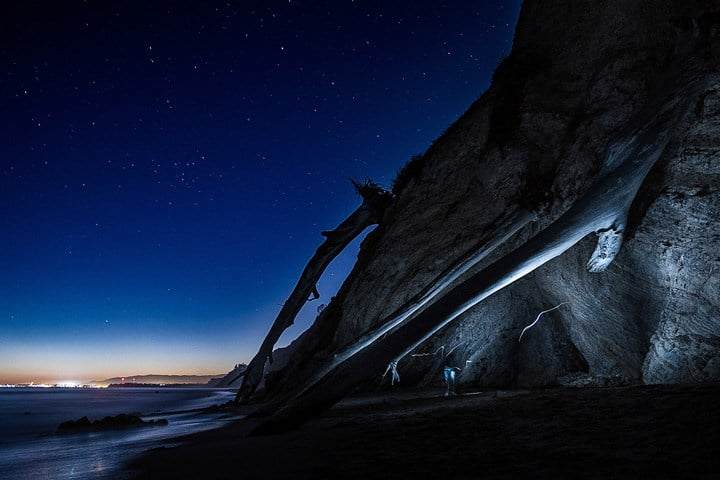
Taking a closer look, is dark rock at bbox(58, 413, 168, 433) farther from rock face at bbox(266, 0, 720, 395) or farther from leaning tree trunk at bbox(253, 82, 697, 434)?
leaning tree trunk at bbox(253, 82, 697, 434)

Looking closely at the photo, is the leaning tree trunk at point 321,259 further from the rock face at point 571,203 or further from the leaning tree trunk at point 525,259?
the leaning tree trunk at point 525,259

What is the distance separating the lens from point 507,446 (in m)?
2.16

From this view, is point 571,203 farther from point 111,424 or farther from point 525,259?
point 111,424

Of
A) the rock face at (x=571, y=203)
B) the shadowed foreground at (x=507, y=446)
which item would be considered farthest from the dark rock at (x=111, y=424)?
the shadowed foreground at (x=507, y=446)

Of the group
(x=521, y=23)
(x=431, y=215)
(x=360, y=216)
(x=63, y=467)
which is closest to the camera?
(x=63, y=467)

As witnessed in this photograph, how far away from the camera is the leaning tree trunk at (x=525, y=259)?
132 inches

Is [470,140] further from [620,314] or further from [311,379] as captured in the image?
[311,379]

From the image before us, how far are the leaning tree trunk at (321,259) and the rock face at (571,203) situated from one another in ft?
3.28

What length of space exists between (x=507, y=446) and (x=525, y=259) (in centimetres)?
188

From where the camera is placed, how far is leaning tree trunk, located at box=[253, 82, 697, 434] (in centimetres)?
334

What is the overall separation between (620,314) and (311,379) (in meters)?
4.66

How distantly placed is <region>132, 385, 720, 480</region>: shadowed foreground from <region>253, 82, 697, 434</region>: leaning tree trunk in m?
0.34

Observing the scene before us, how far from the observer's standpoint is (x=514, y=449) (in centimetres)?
207

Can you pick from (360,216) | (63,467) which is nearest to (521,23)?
(360,216)
